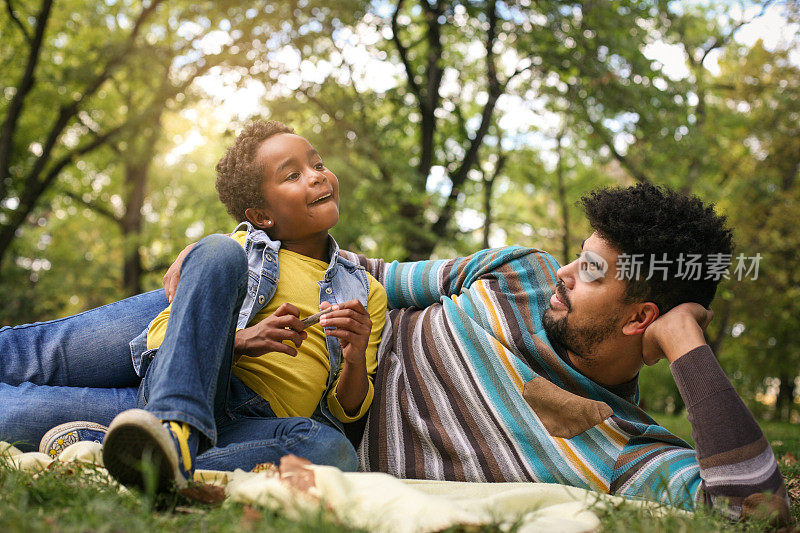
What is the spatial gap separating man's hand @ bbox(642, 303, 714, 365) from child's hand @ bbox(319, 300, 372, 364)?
3.71 feet

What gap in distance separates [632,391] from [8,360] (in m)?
2.79

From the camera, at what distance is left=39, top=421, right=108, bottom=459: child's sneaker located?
2479 millimetres

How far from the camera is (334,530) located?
4.81 ft

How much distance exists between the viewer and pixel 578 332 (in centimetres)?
267

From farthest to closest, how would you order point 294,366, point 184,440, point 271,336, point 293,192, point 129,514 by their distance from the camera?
point 293,192
point 294,366
point 271,336
point 184,440
point 129,514

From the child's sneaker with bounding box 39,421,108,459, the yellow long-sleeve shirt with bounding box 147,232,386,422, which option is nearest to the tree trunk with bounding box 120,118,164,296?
the yellow long-sleeve shirt with bounding box 147,232,386,422

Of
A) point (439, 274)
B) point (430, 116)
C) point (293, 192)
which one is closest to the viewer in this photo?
point (293, 192)

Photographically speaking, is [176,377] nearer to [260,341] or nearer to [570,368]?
[260,341]

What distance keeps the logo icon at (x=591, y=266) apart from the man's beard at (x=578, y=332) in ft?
0.36

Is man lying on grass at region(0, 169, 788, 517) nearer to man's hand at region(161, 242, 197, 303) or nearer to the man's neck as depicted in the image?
man's hand at region(161, 242, 197, 303)

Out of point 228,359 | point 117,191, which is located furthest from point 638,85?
point 117,191

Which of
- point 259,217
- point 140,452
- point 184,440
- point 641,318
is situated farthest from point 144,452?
point 641,318

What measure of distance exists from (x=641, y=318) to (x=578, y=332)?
26 centimetres

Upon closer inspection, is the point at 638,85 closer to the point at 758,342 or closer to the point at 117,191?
the point at 758,342
